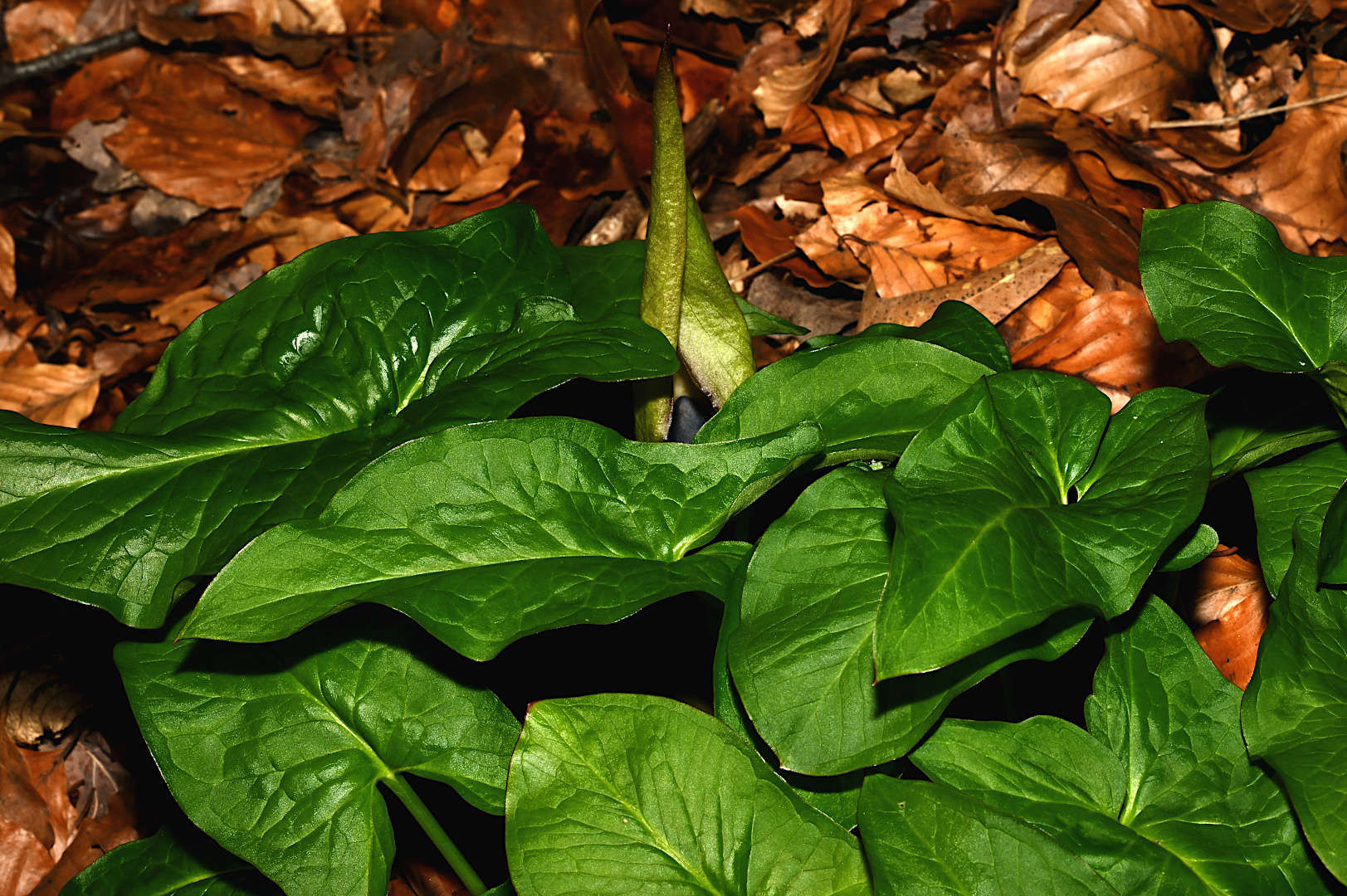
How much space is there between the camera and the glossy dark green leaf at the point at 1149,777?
1.12 metres

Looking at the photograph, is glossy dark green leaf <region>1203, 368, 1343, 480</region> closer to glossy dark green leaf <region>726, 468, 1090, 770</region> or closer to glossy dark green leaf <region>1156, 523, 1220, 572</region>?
glossy dark green leaf <region>1156, 523, 1220, 572</region>

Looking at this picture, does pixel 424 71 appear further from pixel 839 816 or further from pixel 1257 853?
pixel 1257 853

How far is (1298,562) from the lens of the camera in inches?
48.2

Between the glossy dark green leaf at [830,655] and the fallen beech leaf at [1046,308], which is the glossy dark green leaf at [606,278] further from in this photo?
the fallen beech leaf at [1046,308]

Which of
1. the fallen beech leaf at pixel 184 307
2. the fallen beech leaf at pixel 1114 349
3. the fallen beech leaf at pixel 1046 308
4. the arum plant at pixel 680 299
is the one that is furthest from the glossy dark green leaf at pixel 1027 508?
the fallen beech leaf at pixel 184 307

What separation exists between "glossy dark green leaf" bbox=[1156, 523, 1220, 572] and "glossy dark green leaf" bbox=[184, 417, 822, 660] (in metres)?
0.49

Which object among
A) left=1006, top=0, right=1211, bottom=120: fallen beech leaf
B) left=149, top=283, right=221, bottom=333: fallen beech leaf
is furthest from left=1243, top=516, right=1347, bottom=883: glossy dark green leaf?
left=149, top=283, right=221, bottom=333: fallen beech leaf

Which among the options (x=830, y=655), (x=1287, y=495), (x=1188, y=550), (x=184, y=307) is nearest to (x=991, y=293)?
(x=1287, y=495)

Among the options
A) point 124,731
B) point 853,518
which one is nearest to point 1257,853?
point 853,518

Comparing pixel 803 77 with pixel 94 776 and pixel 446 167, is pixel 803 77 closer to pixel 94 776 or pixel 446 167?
pixel 446 167

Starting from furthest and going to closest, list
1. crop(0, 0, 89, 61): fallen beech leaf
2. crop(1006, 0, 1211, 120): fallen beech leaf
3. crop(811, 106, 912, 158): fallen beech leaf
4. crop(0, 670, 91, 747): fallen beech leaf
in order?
crop(0, 0, 89, 61): fallen beech leaf → crop(811, 106, 912, 158): fallen beech leaf → crop(1006, 0, 1211, 120): fallen beech leaf → crop(0, 670, 91, 747): fallen beech leaf

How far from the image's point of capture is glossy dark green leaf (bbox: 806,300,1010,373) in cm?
155

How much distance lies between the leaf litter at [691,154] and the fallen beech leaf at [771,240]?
0.01 meters

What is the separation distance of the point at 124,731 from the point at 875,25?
275 centimetres
